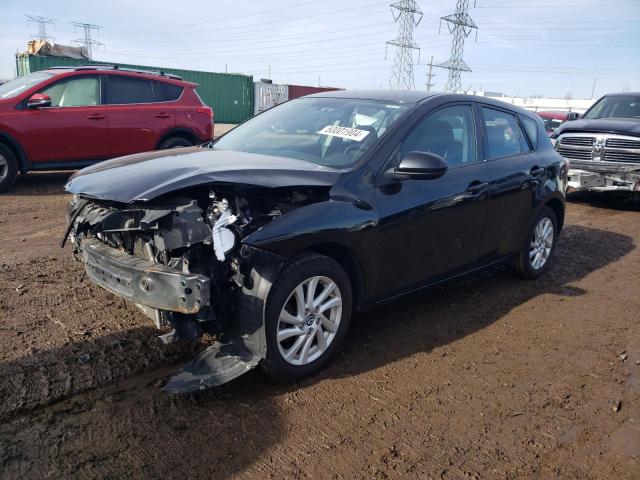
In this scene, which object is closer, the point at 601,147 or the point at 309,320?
the point at 309,320

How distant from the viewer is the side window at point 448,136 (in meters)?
3.92

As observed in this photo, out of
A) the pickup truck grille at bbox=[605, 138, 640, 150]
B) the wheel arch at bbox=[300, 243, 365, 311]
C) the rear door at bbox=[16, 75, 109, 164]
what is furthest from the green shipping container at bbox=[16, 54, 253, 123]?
A: the wheel arch at bbox=[300, 243, 365, 311]

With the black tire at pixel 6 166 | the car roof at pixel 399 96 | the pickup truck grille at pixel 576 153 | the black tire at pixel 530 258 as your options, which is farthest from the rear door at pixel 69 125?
the pickup truck grille at pixel 576 153

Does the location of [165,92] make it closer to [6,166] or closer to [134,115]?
[134,115]

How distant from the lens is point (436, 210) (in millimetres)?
3910

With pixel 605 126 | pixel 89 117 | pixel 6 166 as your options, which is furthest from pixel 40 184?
pixel 605 126

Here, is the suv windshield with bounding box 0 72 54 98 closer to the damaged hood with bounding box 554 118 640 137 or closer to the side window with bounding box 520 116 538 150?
the side window with bounding box 520 116 538 150

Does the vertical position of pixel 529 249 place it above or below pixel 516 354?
above

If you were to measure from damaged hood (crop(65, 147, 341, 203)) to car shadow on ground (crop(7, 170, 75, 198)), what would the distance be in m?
5.65

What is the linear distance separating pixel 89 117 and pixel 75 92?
0.46 meters

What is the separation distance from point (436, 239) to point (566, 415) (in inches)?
57.9

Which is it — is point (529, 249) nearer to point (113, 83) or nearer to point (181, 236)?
point (181, 236)

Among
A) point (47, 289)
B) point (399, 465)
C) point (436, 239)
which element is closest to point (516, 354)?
point (436, 239)

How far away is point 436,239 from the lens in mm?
3982
